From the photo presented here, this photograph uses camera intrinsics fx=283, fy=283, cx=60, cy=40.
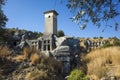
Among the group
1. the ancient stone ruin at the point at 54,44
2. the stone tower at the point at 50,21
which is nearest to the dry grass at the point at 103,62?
the ancient stone ruin at the point at 54,44

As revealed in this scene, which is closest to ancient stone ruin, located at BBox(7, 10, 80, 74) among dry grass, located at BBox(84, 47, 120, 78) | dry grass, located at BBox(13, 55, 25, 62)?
dry grass, located at BBox(84, 47, 120, 78)

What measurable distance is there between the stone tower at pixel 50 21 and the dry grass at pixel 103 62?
8.78 meters

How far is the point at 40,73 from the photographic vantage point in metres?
14.9

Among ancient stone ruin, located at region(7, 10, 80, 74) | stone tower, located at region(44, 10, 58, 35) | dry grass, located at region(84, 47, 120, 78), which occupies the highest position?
stone tower, located at region(44, 10, 58, 35)

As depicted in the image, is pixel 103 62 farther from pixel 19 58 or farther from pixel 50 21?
pixel 50 21

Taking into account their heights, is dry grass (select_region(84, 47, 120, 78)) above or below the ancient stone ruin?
below

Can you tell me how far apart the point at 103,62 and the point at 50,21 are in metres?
10.8

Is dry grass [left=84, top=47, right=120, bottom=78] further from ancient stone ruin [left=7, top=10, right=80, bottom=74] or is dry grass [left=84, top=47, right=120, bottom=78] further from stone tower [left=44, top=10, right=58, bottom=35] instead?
stone tower [left=44, top=10, right=58, bottom=35]

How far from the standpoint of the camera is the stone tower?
2567 centimetres

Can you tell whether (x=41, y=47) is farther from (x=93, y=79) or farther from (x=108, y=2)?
(x=108, y=2)

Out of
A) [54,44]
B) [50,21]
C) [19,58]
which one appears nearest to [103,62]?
[19,58]

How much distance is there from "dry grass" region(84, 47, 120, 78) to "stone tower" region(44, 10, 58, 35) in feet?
28.8

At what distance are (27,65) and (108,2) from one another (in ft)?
35.7

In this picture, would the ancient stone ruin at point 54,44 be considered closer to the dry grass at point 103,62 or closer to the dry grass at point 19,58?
the dry grass at point 103,62
